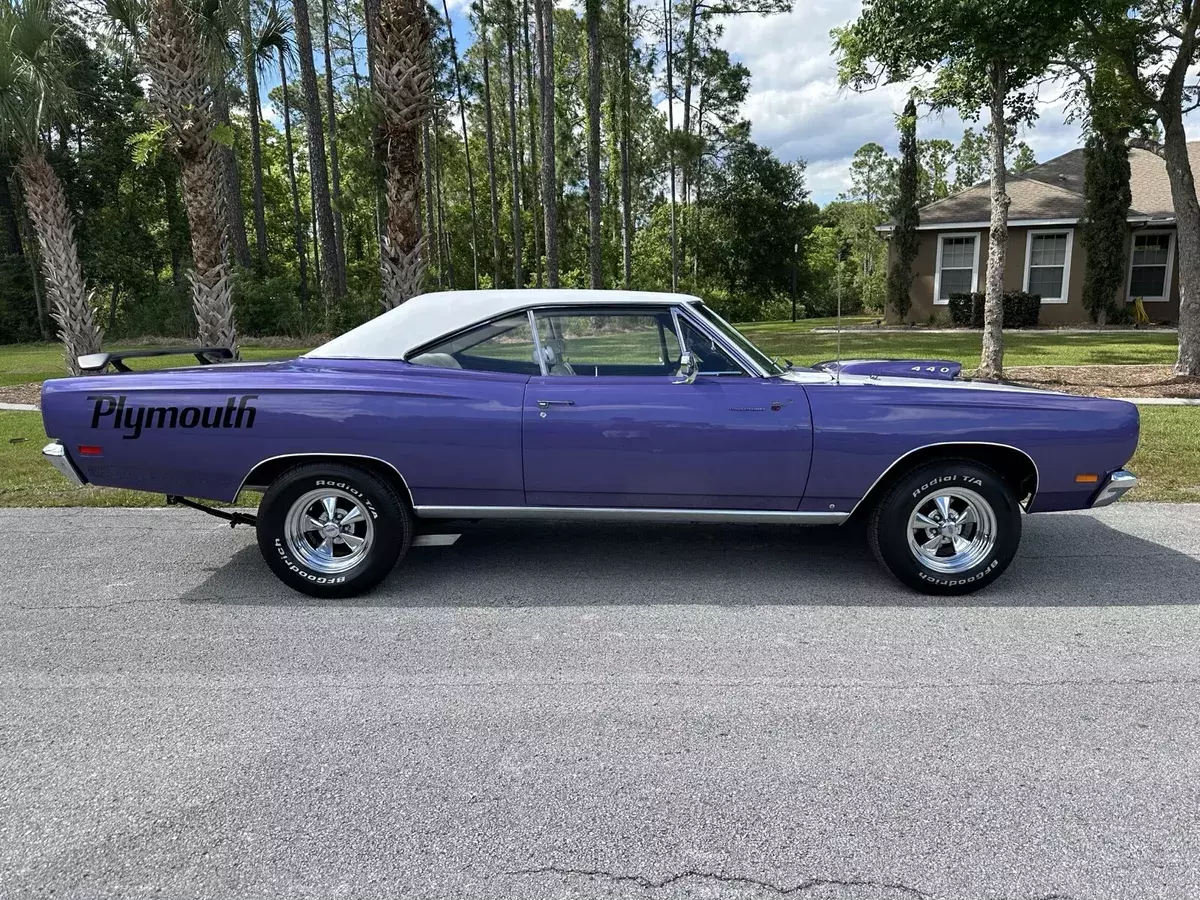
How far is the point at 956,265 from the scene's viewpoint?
78.8 feet

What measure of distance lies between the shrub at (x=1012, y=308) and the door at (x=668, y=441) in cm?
2110

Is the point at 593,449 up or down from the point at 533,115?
down

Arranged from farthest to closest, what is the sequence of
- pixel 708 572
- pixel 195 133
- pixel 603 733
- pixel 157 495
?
pixel 195 133 < pixel 157 495 < pixel 708 572 < pixel 603 733

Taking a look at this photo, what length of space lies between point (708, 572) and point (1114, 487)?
7.05ft

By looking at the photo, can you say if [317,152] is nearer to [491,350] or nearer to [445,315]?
[445,315]

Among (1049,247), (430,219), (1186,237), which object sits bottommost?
(1186,237)

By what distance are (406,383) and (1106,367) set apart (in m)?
13.7

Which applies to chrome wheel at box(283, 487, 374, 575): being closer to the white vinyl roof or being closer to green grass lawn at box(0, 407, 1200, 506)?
the white vinyl roof

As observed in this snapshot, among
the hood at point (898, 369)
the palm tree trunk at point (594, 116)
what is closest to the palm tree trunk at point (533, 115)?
the palm tree trunk at point (594, 116)

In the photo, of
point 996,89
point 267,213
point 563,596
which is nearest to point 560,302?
point 563,596

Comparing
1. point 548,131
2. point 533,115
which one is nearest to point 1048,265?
point 548,131

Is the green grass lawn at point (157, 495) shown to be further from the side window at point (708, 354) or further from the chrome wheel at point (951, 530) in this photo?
→ the side window at point (708, 354)

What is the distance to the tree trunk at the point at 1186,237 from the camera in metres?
12.1

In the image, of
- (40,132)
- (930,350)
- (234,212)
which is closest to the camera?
(40,132)
